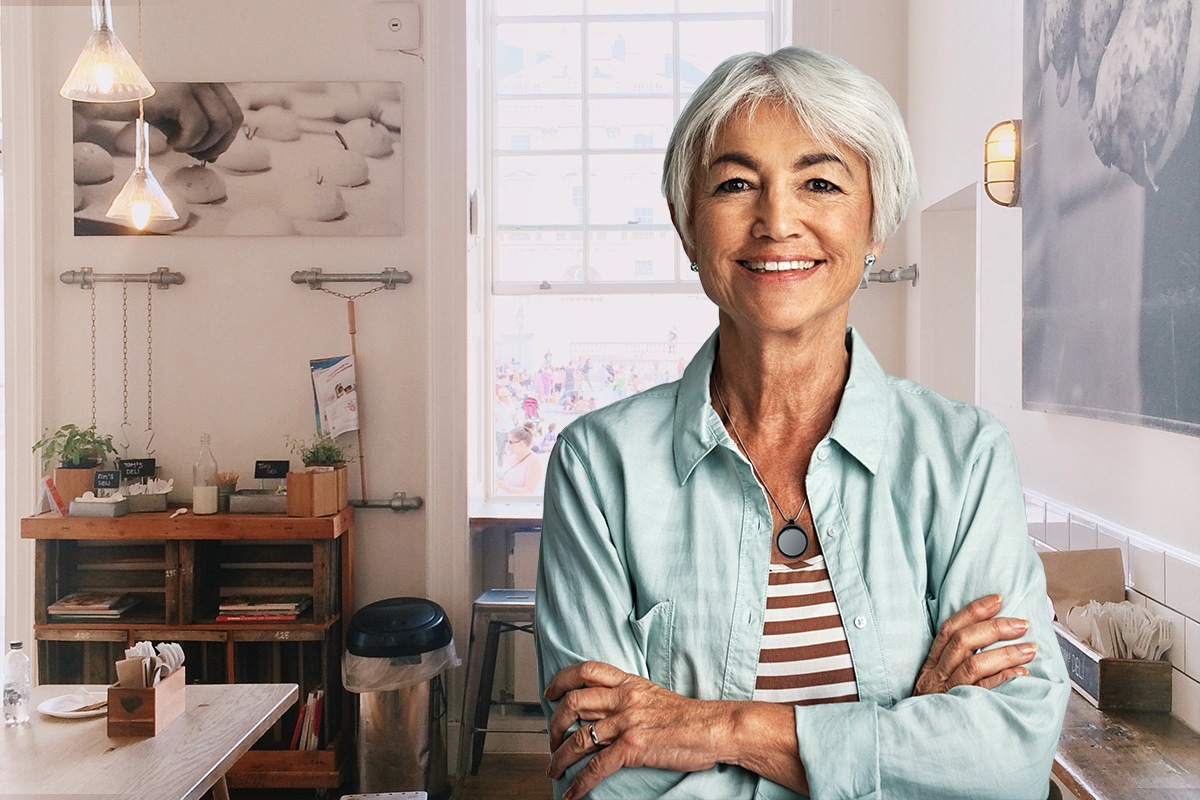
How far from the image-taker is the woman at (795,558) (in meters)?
1.08

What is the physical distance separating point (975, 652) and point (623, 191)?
3.55 metres

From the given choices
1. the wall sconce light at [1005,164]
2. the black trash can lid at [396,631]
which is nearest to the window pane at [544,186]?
the black trash can lid at [396,631]

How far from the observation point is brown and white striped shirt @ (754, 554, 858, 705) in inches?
44.4

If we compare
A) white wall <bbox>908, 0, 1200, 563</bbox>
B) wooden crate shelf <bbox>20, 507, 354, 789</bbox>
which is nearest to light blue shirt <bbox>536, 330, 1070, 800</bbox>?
white wall <bbox>908, 0, 1200, 563</bbox>

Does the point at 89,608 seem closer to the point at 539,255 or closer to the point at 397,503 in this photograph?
the point at 397,503

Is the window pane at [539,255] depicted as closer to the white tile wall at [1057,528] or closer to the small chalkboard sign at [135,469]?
the small chalkboard sign at [135,469]

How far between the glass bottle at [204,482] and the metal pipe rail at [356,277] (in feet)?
2.44

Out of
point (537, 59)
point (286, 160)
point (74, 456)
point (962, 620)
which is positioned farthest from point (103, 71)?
point (962, 620)

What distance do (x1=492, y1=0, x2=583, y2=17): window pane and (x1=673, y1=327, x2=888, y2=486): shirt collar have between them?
3570 millimetres

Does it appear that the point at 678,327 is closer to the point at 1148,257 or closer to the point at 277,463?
the point at 277,463

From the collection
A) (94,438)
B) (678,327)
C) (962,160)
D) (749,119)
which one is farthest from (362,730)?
(749,119)

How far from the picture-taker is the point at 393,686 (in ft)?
11.9

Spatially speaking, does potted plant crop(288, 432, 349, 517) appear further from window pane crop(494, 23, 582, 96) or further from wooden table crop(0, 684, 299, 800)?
window pane crop(494, 23, 582, 96)

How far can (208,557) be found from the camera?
3.96m
